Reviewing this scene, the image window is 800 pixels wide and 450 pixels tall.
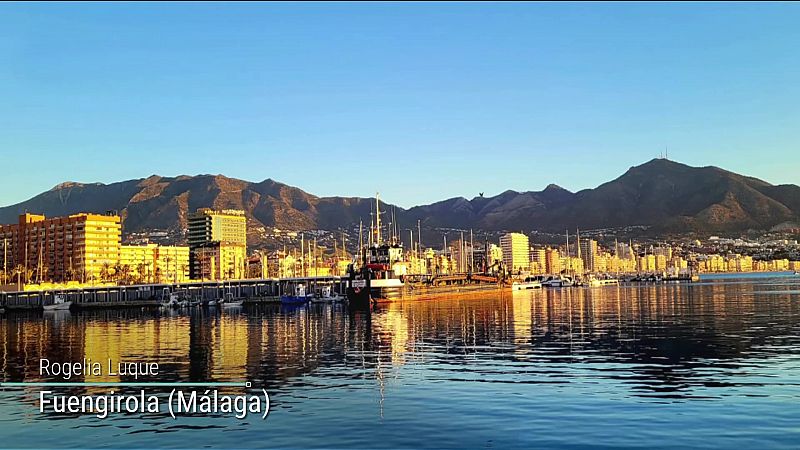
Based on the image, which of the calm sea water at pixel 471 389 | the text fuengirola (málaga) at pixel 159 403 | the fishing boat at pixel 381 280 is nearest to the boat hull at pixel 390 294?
the fishing boat at pixel 381 280

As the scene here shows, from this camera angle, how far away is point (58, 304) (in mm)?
169000

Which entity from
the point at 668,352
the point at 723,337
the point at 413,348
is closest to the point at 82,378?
the point at 413,348

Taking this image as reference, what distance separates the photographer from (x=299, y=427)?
26938mm

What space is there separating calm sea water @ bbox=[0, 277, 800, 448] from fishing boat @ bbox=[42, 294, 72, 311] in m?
110

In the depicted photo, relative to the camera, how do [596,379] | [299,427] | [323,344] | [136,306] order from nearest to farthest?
[299,427] < [596,379] < [323,344] < [136,306]

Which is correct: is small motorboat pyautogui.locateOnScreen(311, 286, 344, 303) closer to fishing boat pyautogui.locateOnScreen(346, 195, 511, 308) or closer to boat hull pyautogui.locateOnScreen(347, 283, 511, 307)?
fishing boat pyautogui.locateOnScreen(346, 195, 511, 308)

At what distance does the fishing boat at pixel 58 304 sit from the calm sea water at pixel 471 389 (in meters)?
110

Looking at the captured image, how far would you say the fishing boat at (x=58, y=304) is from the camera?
6544 inches

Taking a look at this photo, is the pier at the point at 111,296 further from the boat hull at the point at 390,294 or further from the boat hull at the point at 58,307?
the boat hull at the point at 390,294

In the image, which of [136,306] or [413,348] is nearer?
[413,348]

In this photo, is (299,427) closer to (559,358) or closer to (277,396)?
(277,396)

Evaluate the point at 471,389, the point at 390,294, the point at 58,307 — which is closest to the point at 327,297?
the point at 390,294

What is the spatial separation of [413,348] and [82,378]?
23326 millimetres

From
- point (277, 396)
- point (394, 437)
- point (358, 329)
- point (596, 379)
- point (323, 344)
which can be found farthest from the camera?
point (358, 329)
